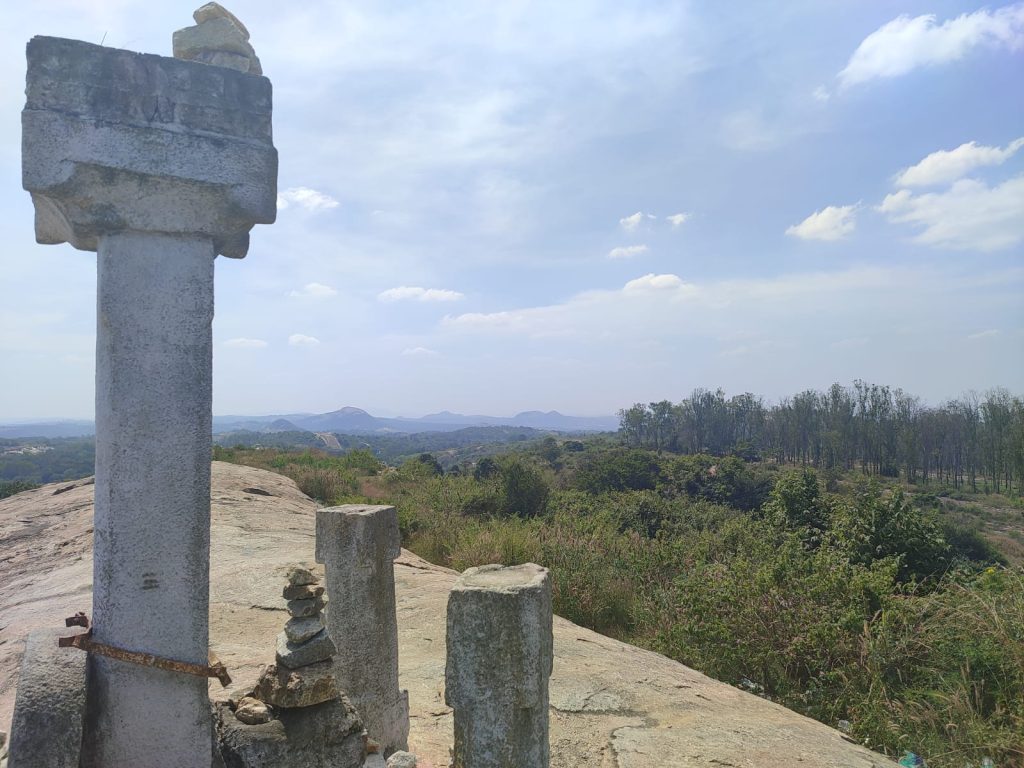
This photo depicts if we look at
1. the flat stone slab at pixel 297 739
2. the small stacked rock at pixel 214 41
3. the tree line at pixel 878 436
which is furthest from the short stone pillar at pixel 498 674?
the tree line at pixel 878 436

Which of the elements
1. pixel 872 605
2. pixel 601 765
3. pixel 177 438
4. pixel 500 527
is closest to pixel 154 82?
pixel 177 438

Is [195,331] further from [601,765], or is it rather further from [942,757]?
[942,757]

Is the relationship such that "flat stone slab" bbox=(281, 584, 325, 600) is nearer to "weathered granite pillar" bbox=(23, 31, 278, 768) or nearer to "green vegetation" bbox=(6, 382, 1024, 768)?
"weathered granite pillar" bbox=(23, 31, 278, 768)

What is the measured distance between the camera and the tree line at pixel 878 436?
45312mm

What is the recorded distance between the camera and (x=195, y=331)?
2.50 m

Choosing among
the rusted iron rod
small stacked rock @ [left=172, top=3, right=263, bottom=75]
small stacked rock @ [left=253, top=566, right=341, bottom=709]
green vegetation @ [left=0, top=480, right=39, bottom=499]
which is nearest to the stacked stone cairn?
small stacked rock @ [left=253, top=566, right=341, bottom=709]

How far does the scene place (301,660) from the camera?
3062 mm

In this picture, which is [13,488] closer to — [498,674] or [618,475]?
[498,674]

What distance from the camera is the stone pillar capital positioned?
2305 mm

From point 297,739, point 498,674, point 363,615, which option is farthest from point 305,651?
point 498,674

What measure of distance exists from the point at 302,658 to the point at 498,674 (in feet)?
3.85

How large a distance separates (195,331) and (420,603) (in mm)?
5814

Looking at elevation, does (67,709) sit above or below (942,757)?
above

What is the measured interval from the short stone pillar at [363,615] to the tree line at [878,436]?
44.0 meters
